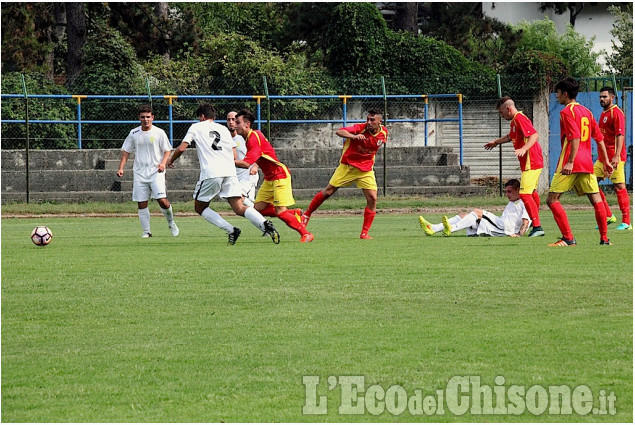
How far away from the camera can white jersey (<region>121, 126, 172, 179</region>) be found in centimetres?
1748

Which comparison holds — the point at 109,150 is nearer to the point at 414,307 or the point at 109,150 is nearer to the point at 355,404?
the point at 414,307

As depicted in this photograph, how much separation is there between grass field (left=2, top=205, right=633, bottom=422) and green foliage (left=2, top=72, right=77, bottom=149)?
17.2 meters

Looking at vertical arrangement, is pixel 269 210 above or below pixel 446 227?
above

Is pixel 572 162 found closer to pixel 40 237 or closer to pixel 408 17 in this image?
pixel 40 237

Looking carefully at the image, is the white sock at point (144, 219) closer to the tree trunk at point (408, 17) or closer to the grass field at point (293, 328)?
the grass field at point (293, 328)

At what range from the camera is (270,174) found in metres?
16.2

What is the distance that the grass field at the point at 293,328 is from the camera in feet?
19.3

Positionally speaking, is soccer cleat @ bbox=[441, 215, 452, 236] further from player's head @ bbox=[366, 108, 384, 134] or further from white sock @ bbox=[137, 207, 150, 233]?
white sock @ bbox=[137, 207, 150, 233]

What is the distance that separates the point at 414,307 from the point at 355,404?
3.14 metres

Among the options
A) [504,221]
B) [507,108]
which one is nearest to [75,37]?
[504,221]

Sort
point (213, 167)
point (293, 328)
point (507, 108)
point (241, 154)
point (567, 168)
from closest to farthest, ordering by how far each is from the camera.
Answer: point (293, 328) < point (567, 168) < point (507, 108) < point (213, 167) < point (241, 154)

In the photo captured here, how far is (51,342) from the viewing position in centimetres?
740

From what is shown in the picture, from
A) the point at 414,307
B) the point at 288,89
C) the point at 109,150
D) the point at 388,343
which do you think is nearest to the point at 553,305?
the point at 414,307

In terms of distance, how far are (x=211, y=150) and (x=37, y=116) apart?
16912mm
